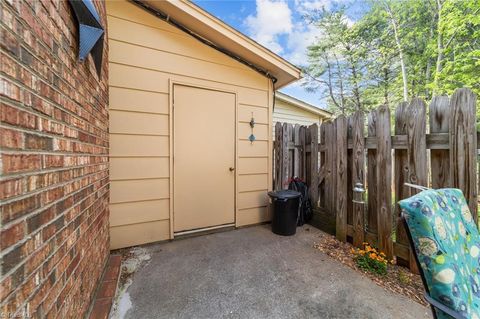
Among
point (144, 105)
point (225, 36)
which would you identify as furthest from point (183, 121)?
point (225, 36)

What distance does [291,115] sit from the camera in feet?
23.0

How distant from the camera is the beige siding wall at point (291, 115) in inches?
261

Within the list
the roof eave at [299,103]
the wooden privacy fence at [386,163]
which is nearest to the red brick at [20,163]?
the wooden privacy fence at [386,163]

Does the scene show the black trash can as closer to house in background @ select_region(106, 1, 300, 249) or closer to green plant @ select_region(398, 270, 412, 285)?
house in background @ select_region(106, 1, 300, 249)

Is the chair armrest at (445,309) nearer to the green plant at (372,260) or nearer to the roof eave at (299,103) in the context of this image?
the green plant at (372,260)

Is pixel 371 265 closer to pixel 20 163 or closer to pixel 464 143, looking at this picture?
pixel 464 143

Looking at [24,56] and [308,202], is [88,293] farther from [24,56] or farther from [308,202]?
[308,202]

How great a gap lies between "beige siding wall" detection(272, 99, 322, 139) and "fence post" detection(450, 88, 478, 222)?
15.7 feet

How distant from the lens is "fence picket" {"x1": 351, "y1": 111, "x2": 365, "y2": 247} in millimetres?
2545

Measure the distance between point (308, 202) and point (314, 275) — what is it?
1566mm

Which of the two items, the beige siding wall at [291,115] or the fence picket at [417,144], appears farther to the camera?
the beige siding wall at [291,115]

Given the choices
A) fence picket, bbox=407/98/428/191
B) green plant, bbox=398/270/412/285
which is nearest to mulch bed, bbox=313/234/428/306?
green plant, bbox=398/270/412/285

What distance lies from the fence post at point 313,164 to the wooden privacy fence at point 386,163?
0.02m

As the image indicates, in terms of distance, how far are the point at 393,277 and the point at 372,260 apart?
0.69ft
